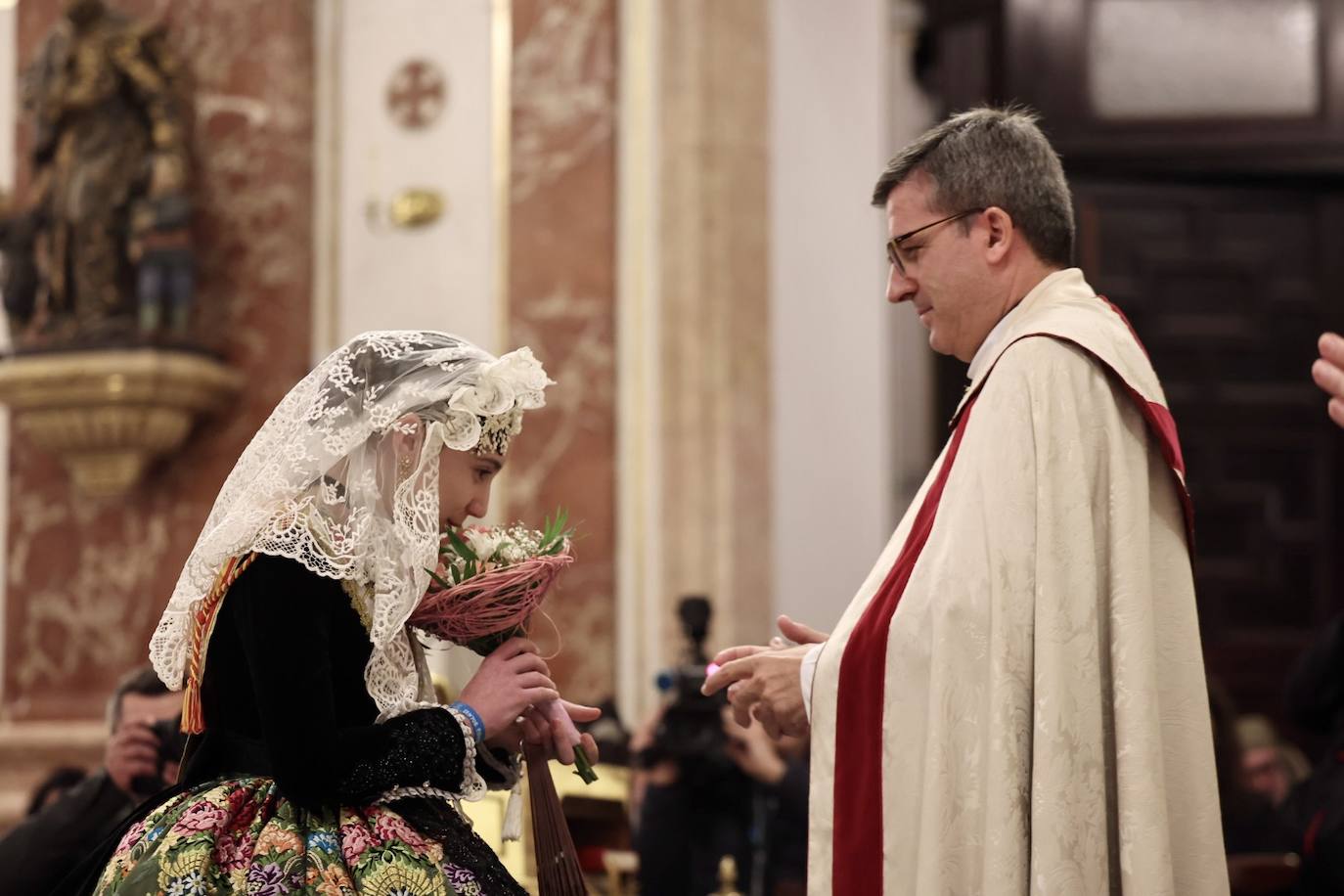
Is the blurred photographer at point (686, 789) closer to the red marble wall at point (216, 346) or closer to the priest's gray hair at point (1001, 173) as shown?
the priest's gray hair at point (1001, 173)

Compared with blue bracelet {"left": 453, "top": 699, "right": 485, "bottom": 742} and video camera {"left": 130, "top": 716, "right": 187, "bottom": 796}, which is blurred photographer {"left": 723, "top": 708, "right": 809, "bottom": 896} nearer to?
video camera {"left": 130, "top": 716, "right": 187, "bottom": 796}

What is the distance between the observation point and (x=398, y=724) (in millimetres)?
2967

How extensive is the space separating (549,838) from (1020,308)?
1237 millimetres

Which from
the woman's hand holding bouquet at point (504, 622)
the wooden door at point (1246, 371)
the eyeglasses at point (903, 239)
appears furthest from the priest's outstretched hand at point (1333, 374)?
the wooden door at point (1246, 371)

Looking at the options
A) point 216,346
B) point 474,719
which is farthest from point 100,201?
point 474,719

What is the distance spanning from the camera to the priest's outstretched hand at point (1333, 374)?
280cm

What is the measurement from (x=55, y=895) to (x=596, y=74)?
5.10 meters

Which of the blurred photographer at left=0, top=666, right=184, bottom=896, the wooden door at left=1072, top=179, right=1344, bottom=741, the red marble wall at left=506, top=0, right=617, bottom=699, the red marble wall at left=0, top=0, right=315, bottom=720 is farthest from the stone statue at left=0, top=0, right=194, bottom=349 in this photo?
the wooden door at left=1072, top=179, right=1344, bottom=741

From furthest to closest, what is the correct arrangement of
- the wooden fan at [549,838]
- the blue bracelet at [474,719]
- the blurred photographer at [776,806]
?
the blurred photographer at [776,806] < the wooden fan at [549,838] < the blue bracelet at [474,719]

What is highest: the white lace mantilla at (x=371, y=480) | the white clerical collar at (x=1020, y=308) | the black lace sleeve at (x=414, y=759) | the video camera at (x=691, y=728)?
the white clerical collar at (x=1020, y=308)

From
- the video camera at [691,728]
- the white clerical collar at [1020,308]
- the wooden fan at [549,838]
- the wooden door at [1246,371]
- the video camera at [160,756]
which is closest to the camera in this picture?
the wooden fan at [549,838]

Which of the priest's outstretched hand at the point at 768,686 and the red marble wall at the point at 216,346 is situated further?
the red marble wall at the point at 216,346

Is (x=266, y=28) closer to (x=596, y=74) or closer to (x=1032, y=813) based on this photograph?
(x=596, y=74)

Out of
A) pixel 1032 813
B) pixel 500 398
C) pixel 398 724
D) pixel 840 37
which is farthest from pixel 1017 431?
pixel 840 37
